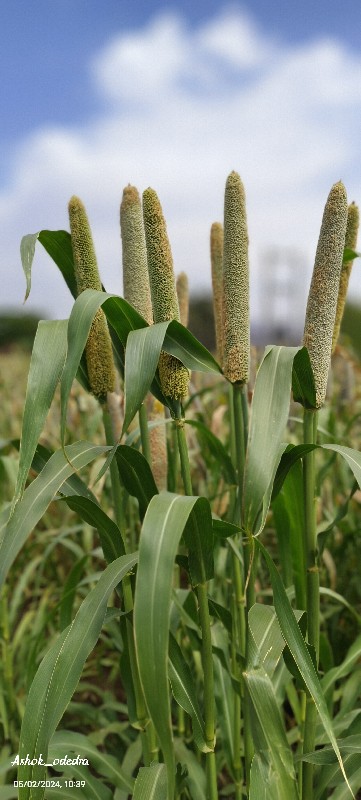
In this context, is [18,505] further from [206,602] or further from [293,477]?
[293,477]

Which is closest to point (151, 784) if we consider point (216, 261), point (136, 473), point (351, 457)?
point (136, 473)

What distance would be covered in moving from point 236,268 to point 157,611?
0.63 metres

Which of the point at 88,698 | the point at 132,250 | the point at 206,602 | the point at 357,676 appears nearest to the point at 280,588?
the point at 206,602

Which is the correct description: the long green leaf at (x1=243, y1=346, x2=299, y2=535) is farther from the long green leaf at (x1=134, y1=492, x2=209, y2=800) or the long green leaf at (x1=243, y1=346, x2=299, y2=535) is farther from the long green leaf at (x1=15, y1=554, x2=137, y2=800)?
the long green leaf at (x1=15, y1=554, x2=137, y2=800)

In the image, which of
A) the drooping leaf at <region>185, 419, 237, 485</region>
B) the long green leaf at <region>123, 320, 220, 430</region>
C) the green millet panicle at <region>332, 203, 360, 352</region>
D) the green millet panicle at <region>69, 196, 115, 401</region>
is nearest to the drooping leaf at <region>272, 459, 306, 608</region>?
the drooping leaf at <region>185, 419, 237, 485</region>

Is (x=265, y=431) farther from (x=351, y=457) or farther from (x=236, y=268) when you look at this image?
(x=236, y=268)

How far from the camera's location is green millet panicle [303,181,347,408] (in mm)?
1153

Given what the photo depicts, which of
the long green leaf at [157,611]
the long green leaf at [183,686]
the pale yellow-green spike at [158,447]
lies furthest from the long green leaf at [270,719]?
the pale yellow-green spike at [158,447]

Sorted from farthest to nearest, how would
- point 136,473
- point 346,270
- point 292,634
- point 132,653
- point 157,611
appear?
1. point 346,270
2. point 132,653
3. point 136,473
4. point 292,634
5. point 157,611

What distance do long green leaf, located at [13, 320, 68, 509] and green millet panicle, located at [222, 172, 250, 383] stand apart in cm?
32

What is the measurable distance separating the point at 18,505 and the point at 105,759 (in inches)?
34.5

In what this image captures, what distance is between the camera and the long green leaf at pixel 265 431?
955 millimetres

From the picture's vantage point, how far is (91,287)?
1203mm

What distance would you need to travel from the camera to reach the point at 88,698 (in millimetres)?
2658
